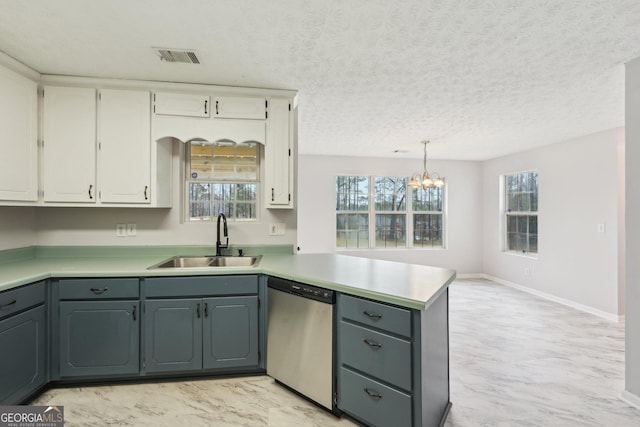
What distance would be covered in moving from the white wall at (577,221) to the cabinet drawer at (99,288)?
17.7ft

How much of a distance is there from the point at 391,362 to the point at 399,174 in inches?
205

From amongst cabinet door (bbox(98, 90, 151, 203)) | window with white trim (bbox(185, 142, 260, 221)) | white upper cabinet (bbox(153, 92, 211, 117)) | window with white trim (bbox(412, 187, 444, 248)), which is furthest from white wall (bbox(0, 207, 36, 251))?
window with white trim (bbox(412, 187, 444, 248))

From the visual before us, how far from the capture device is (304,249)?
627 centimetres

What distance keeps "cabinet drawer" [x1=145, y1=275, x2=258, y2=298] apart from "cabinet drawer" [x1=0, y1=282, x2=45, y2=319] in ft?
2.15

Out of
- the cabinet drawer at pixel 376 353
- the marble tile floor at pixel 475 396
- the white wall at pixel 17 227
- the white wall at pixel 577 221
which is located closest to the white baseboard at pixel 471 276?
the white wall at pixel 577 221

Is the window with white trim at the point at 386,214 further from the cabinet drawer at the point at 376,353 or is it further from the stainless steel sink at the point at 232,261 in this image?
the cabinet drawer at the point at 376,353

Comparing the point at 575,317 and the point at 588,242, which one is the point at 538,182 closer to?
the point at 588,242

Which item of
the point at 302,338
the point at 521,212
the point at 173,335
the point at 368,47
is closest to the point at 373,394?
the point at 302,338

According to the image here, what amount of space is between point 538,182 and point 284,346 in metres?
5.11

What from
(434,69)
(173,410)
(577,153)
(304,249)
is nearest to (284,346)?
(173,410)

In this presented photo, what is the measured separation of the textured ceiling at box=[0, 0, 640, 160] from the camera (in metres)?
1.81

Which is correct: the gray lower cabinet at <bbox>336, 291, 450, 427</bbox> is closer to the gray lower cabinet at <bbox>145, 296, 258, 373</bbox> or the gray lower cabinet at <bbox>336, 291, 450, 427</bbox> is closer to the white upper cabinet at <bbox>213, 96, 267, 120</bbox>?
the gray lower cabinet at <bbox>145, 296, 258, 373</bbox>

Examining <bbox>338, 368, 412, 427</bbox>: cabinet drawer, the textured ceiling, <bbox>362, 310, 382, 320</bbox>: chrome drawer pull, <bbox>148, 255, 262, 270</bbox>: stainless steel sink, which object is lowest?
<bbox>338, 368, 412, 427</bbox>: cabinet drawer

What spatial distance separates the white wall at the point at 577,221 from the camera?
4164 millimetres
